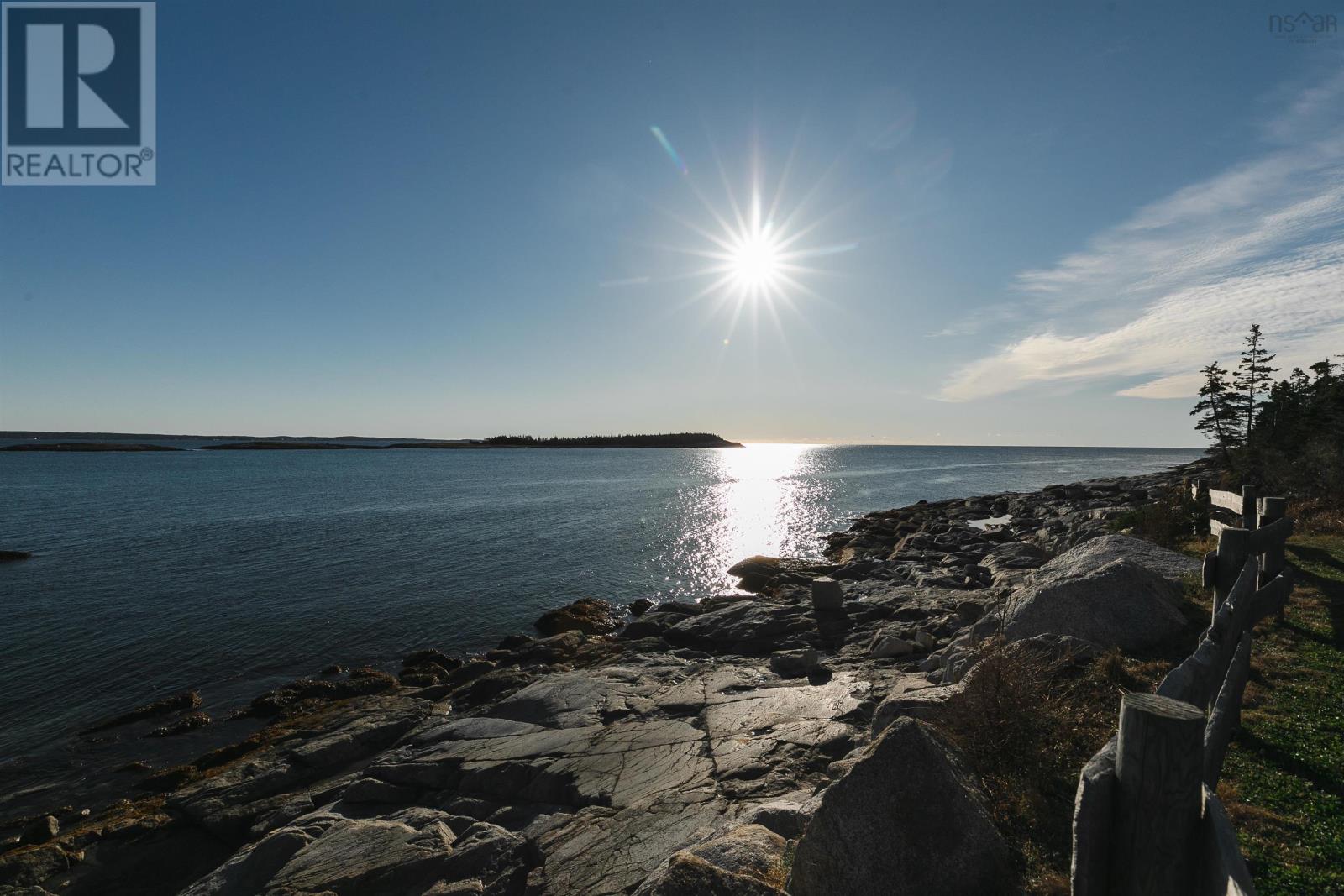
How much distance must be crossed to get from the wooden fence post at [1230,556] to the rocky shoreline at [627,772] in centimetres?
191

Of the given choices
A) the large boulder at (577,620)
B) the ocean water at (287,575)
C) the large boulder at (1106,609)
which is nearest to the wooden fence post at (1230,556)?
the large boulder at (1106,609)

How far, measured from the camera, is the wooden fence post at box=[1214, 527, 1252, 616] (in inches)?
279

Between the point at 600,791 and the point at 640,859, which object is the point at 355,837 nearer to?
the point at 600,791

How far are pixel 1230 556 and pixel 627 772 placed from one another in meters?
8.31

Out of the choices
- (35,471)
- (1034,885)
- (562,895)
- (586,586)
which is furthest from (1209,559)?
(35,471)

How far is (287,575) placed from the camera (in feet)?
95.2

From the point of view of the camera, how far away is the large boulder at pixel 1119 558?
Result: 10867 mm

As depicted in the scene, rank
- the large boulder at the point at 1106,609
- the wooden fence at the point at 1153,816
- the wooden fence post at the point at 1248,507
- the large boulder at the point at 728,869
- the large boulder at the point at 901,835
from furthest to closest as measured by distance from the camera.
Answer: the wooden fence post at the point at 1248,507, the large boulder at the point at 1106,609, the large boulder at the point at 901,835, the large boulder at the point at 728,869, the wooden fence at the point at 1153,816

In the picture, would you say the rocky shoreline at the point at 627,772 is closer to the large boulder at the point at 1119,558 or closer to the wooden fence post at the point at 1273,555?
the large boulder at the point at 1119,558

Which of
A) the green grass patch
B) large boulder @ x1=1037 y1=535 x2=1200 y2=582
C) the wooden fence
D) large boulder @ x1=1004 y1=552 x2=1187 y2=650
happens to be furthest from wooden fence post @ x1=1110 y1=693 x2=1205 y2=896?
large boulder @ x1=1037 y1=535 x2=1200 y2=582

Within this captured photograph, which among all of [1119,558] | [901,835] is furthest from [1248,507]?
[901,835]

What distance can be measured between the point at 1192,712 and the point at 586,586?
2602 centimetres

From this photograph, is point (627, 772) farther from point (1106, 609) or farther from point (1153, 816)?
point (1106, 609)

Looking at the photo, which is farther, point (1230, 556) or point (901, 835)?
point (1230, 556)
